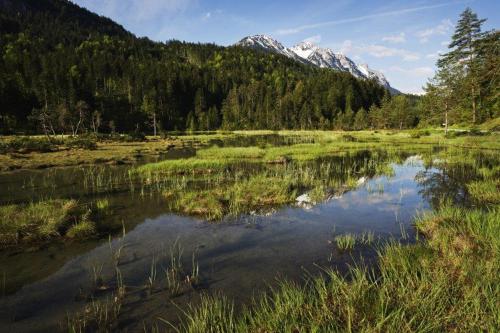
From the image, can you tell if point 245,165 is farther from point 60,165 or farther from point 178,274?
point 178,274

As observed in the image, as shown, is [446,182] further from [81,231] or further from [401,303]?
[81,231]

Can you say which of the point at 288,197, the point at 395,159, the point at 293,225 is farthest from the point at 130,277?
the point at 395,159

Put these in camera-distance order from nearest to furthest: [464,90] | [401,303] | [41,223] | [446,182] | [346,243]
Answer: [401,303] < [346,243] < [41,223] < [446,182] < [464,90]

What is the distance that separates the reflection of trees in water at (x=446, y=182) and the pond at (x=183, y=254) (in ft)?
0.67

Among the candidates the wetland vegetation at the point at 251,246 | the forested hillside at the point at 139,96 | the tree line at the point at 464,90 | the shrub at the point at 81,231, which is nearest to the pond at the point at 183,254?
the wetland vegetation at the point at 251,246

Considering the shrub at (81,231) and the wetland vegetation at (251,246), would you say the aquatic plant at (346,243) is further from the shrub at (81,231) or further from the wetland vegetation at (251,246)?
the shrub at (81,231)

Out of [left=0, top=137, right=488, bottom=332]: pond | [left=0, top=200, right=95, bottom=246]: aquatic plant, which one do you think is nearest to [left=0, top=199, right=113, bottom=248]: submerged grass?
[left=0, top=200, right=95, bottom=246]: aquatic plant

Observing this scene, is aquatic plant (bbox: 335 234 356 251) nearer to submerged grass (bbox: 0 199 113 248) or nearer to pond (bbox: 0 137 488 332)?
pond (bbox: 0 137 488 332)

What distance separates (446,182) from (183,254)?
21.5 m

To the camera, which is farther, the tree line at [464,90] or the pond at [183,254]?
the tree line at [464,90]

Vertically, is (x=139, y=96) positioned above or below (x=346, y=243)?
above

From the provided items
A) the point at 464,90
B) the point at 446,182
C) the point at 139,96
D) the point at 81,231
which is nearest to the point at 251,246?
the point at 81,231

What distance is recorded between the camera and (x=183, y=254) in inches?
489

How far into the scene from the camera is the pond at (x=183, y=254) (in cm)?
904
